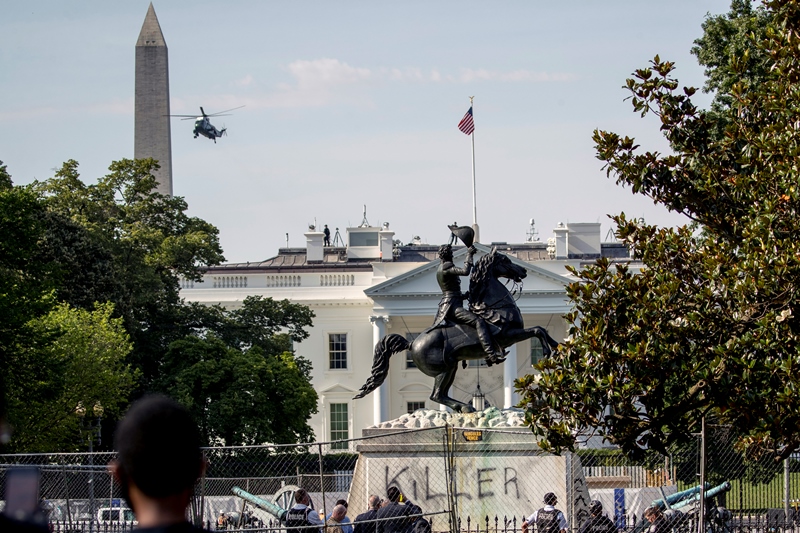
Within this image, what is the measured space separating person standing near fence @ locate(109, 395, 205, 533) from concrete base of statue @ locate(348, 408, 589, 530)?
1065cm

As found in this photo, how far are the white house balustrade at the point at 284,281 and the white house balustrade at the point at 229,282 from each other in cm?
137

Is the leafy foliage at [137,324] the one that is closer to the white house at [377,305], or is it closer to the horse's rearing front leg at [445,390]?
the white house at [377,305]

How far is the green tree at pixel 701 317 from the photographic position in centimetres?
1090

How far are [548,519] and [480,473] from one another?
150 cm

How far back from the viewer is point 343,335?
69.4m

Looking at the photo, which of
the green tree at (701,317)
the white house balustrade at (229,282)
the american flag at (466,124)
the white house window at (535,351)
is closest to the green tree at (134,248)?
the american flag at (466,124)

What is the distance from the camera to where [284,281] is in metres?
68.9

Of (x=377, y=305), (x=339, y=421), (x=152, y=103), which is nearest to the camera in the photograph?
(x=377, y=305)

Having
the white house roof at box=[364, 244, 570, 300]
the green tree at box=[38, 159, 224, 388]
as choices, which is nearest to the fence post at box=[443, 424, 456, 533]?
the green tree at box=[38, 159, 224, 388]

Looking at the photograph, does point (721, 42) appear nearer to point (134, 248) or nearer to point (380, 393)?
point (134, 248)

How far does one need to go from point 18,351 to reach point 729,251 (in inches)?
868

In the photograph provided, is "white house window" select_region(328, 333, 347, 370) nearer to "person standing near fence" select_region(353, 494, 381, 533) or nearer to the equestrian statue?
the equestrian statue

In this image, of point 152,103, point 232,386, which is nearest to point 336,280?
point 152,103

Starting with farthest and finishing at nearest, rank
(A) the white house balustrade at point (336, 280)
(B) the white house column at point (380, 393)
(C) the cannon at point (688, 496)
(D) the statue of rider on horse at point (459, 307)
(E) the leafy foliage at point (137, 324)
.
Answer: (A) the white house balustrade at point (336, 280)
(B) the white house column at point (380, 393)
(E) the leafy foliage at point (137, 324)
(D) the statue of rider on horse at point (459, 307)
(C) the cannon at point (688, 496)
